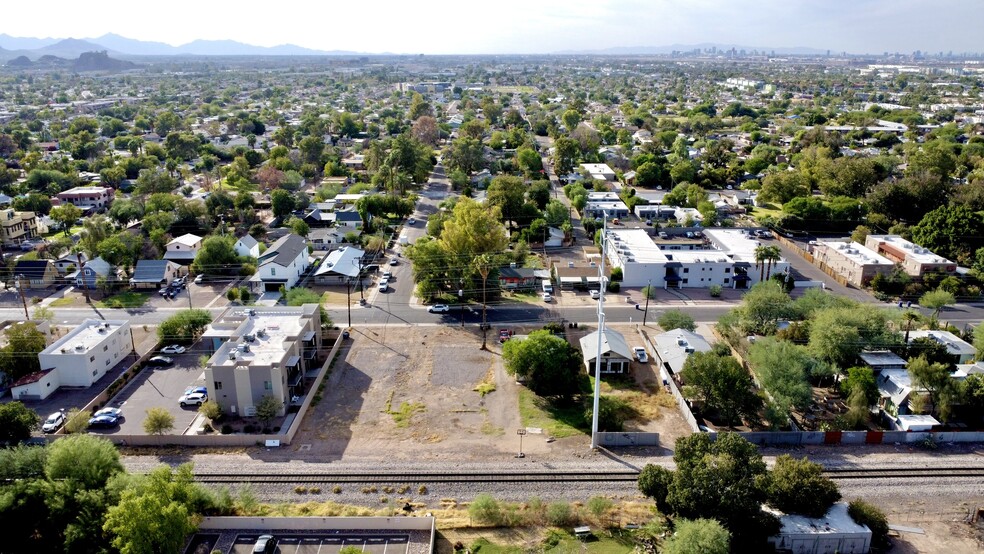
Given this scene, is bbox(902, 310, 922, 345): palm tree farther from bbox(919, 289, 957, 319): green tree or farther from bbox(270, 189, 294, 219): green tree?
bbox(270, 189, 294, 219): green tree

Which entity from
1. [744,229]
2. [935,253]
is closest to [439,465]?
[744,229]

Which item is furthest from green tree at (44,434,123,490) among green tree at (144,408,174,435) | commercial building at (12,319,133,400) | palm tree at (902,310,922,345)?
palm tree at (902,310,922,345)

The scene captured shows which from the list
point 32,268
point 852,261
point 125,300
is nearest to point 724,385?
point 852,261

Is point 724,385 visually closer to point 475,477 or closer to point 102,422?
point 475,477

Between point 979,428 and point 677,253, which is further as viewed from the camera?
point 677,253

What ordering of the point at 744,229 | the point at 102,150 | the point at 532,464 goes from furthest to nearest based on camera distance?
the point at 102,150, the point at 744,229, the point at 532,464

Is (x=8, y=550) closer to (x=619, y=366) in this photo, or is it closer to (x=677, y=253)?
(x=619, y=366)

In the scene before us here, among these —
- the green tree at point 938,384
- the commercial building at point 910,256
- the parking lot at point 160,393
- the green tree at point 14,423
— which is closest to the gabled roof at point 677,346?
the green tree at point 938,384
